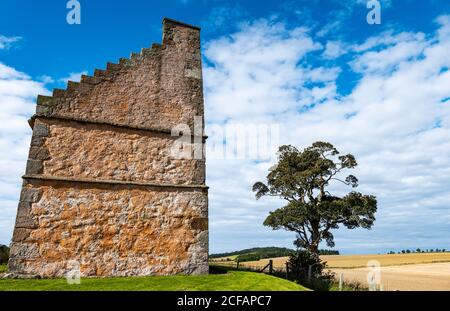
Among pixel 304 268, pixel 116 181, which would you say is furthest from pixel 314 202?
pixel 116 181

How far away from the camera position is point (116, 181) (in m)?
10.5

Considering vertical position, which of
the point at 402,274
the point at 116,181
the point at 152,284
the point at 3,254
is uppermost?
the point at 116,181

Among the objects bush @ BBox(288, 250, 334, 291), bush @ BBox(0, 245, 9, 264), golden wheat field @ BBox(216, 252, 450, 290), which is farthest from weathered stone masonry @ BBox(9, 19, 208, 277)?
golden wheat field @ BBox(216, 252, 450, 290)

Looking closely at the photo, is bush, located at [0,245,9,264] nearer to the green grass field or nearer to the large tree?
the green grass field

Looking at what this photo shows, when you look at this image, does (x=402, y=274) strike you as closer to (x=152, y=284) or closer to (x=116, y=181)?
(x=152, y=284)

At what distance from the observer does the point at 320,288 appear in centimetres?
1470

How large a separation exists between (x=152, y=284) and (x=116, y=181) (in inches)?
139

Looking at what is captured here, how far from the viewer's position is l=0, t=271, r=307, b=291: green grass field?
793 cm

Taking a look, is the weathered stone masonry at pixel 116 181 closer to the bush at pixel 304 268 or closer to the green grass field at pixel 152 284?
the green grass field at pixel 152 284

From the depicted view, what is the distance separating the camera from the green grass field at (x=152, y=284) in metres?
7.93

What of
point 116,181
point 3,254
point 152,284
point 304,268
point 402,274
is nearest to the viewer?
point 152,284
